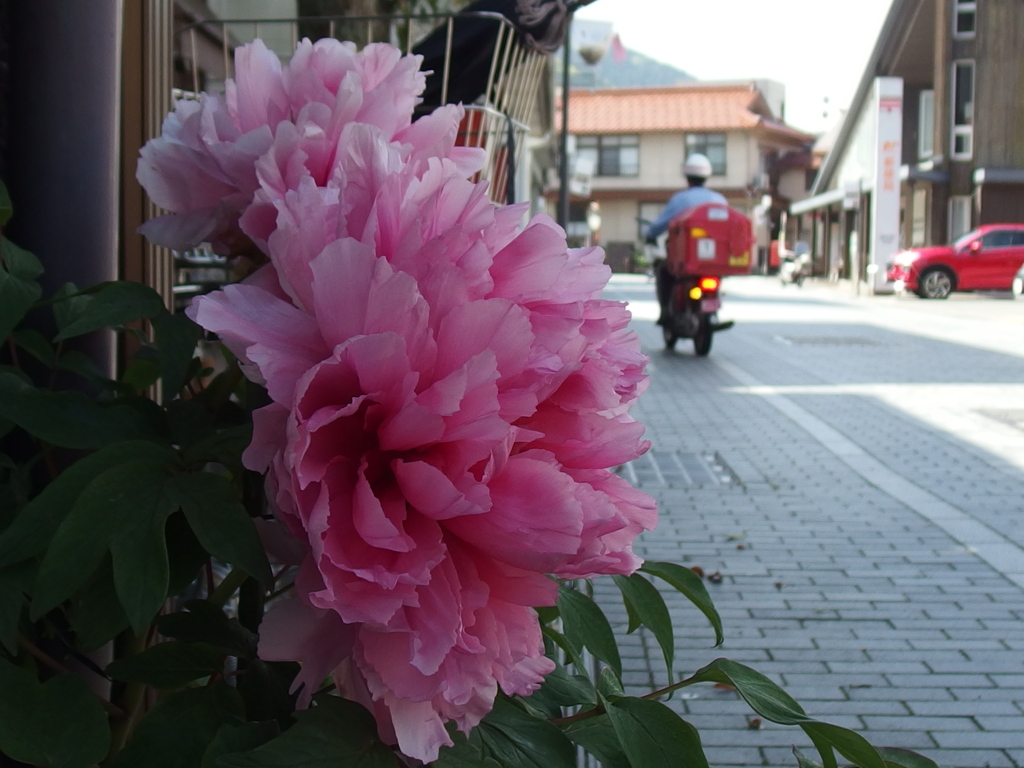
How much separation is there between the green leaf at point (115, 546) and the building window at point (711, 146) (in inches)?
2862

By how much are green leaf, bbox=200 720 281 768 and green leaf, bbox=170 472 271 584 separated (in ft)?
0.32

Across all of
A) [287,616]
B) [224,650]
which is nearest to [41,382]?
[224,650]

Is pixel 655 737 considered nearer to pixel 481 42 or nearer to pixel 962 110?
pixel 481 42

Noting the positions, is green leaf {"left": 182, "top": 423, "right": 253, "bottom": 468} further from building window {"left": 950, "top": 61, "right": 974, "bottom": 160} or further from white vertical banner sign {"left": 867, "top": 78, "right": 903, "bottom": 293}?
building window {"left": 950, "top": 61, "right": 974, "bottom": 160}

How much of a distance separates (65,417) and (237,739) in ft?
0.93

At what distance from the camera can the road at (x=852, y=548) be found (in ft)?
11.2

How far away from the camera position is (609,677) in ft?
3.32

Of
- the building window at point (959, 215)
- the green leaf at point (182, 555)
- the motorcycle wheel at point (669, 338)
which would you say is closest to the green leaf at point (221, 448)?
the green leaf at point (182, 555)

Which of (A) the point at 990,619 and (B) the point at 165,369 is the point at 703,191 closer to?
(A) the point at 990,619

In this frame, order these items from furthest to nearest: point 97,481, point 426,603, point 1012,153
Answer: point 1012,153, point 97,481, point 426,603

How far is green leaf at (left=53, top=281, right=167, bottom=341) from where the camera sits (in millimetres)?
969

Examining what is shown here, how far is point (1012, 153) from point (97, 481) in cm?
4362

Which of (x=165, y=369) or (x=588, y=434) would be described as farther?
(x=165, y=369)

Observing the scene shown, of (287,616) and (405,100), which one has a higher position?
(405,100)
